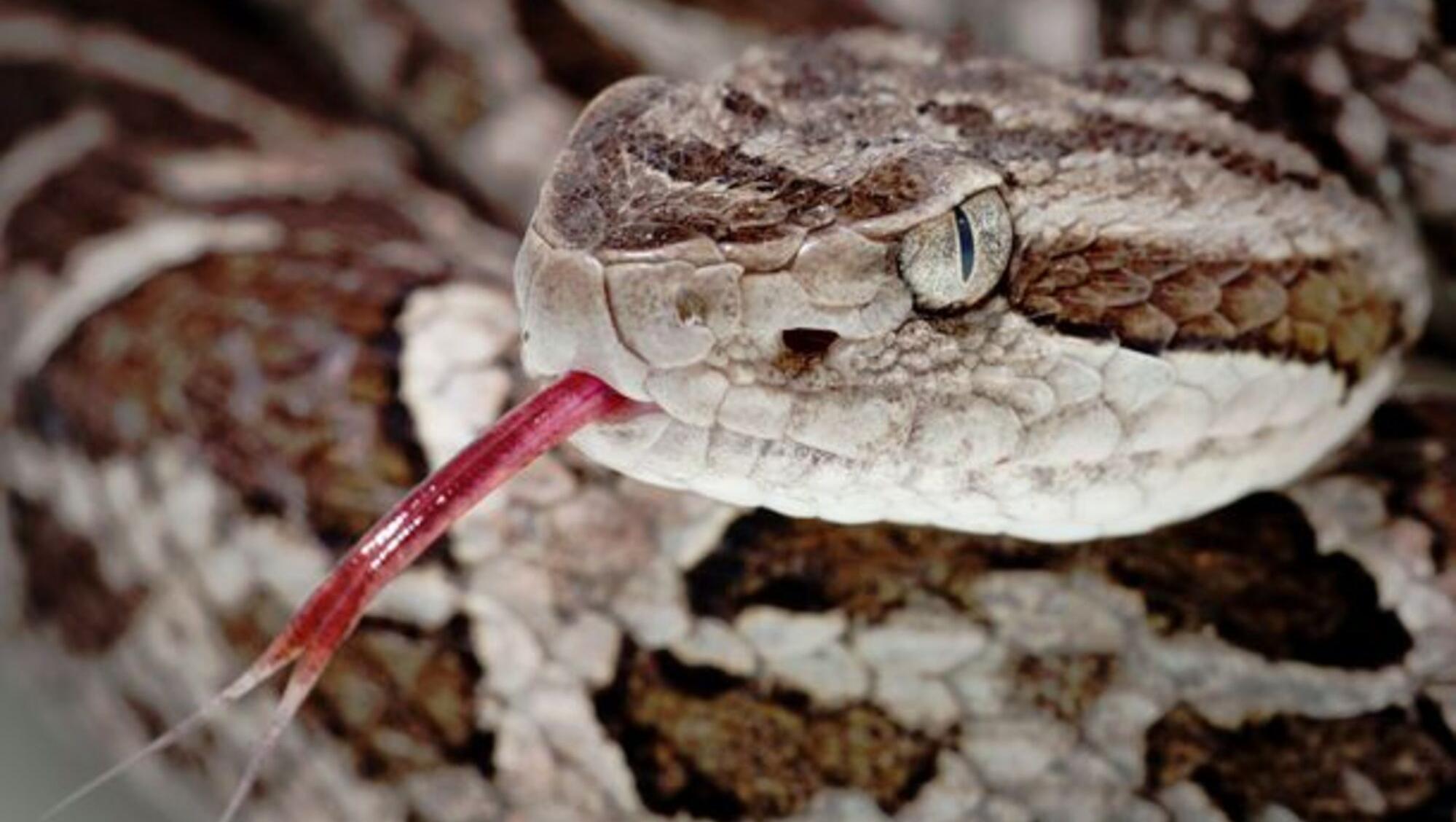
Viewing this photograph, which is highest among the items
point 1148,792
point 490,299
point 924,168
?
point 924,168

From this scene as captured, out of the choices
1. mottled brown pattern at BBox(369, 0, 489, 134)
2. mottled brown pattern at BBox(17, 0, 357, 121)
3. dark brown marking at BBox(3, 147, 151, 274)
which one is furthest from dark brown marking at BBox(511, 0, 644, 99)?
dark brown marking at BBox(3, 147, 151, 274)

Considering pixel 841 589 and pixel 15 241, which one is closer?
pixel 841 589

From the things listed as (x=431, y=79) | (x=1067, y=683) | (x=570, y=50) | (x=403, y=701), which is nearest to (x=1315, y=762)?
(x=1067, y=683)

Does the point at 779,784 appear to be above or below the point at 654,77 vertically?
below

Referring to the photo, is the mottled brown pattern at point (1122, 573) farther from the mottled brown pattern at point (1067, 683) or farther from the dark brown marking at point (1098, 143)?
the dark brown marking at point (1098, 143)

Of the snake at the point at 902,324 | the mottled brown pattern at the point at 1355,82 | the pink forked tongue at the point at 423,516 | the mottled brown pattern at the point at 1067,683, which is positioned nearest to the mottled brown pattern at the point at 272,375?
the snake at the point at 902,324

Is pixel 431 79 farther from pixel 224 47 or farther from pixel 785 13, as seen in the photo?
pixel 785 13

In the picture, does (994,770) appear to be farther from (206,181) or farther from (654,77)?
(206,181)

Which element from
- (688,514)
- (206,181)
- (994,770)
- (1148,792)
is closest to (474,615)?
(688,514)
